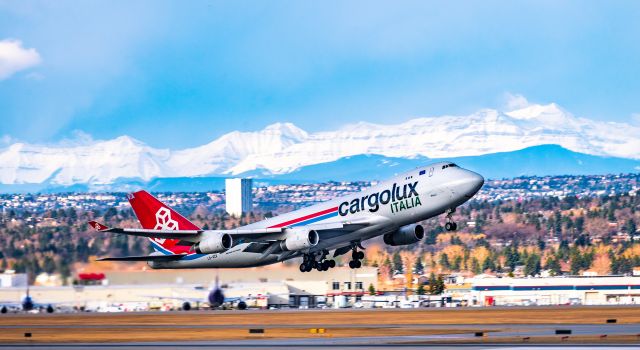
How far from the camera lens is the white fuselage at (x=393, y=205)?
3300 inches

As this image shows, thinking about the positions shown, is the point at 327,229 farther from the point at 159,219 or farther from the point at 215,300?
the point at 215,300

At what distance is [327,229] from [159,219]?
Result: 19.4 metres

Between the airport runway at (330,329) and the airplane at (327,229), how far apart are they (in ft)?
15.9

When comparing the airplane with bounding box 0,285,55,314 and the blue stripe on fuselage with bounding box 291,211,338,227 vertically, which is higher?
the blue stripe on fuselage with bounding box 291,211,338,227

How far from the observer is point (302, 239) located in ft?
289

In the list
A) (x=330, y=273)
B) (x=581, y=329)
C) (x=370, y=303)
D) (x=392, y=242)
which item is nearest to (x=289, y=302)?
(x=370, y=303)

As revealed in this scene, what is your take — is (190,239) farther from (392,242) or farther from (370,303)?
(370,303)

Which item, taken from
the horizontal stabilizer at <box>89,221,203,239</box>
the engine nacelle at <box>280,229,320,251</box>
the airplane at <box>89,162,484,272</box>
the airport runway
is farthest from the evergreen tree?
the engine nacelle at <box>280,229,320,251</box>

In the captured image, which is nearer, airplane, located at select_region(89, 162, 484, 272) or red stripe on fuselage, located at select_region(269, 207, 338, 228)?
airplane, located at select_region(89, 162, 484, 272)

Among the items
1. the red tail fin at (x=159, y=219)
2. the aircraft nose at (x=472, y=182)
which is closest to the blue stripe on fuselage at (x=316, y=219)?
the aircraft nose at (x=472, y=182)

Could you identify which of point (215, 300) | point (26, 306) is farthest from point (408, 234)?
point (26, 306)

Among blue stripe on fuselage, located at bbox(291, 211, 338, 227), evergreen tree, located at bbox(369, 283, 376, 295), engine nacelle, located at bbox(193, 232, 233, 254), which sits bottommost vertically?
evergreen tree, located at bbox(369, 283, 376, 295)

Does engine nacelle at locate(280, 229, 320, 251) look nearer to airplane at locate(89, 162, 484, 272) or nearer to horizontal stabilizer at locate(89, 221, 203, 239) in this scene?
airplane at locate(89, 162, 484, 272)

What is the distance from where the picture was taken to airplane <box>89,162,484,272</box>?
3317 inches
